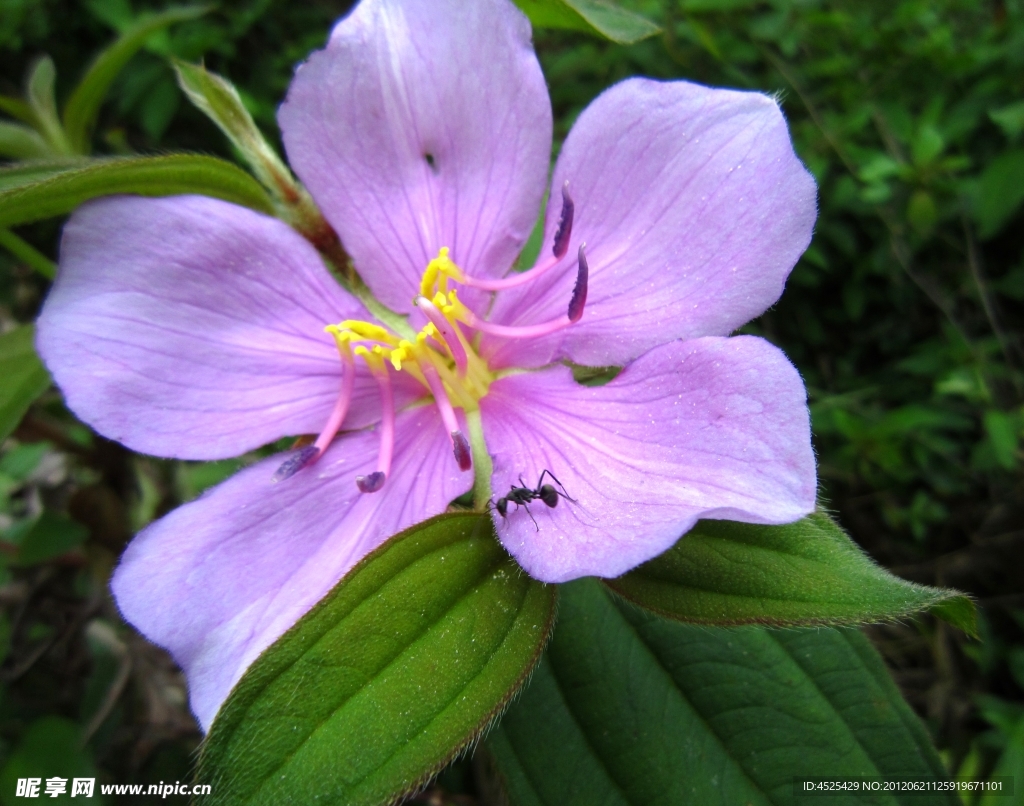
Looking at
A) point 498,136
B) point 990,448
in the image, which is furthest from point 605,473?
point 990,448

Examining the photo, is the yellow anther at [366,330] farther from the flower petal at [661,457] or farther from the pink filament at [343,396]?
the flower petal at [661,457]

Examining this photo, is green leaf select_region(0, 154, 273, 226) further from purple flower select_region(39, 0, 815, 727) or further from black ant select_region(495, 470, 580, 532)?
black ant select_region(495, 470, 580, 532)

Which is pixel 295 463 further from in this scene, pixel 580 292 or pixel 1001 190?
pixel 1001 190

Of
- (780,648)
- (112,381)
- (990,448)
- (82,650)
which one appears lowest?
(82,650)

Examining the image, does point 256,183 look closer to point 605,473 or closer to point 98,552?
point 605,473

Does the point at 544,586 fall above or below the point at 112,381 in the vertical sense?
below

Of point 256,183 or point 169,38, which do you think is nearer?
point 256,183

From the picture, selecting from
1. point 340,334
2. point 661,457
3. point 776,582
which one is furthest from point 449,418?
point 776,582
